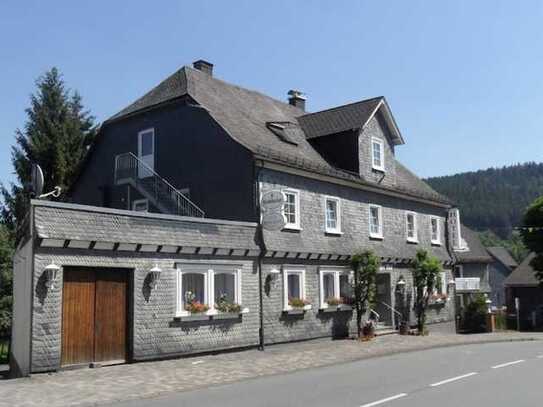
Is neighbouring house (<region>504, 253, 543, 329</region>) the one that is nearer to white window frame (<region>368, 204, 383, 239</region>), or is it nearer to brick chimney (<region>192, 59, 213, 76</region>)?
white window frame (<region>368, 204, 383, 239</region>)

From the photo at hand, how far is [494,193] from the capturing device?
159m

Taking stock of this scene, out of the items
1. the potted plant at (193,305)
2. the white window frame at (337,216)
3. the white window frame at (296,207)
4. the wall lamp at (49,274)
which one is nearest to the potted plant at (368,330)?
the white window frame at (337,216)

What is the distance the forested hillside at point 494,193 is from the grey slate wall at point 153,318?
411ft

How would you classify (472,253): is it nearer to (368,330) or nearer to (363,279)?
(363,279)

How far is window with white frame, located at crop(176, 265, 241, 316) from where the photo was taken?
61.3ft

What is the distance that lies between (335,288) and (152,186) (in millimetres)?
7773

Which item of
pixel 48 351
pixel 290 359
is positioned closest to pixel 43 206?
pixel 48 351

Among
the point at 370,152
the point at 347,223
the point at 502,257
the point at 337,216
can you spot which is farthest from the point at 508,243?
the point at 337,216

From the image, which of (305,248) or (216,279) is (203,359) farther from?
(305,248)

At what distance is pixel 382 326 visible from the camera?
27.9 meters

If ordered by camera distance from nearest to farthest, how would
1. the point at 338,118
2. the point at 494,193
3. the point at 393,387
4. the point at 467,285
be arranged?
the point at 393,387
the point at 338,118
the point at 467,285
the point at 494,193

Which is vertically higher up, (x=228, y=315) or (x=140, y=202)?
(x=140, y=202)

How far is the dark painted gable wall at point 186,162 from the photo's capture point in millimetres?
22125

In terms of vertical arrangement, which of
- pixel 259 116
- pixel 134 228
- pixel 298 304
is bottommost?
pixel 298 304
